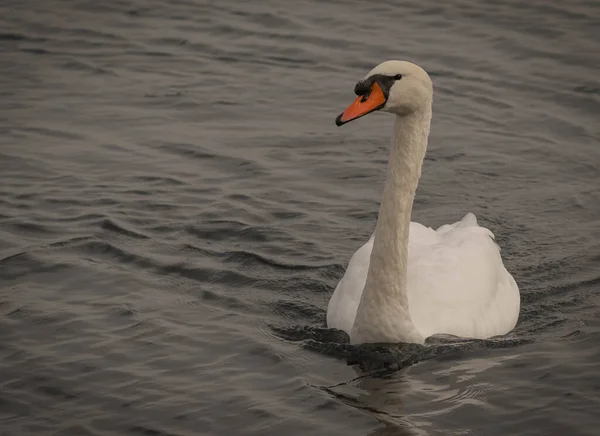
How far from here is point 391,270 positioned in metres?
9.16

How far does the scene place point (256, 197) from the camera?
1244cm

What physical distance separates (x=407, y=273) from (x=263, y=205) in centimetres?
278

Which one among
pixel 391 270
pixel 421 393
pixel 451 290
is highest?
pixel 391 270

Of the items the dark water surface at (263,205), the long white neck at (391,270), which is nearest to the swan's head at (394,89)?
the long white neck at (391,270)

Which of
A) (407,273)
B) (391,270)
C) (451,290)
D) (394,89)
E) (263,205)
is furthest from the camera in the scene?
(263,205)

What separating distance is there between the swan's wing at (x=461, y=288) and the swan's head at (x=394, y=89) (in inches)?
60.3

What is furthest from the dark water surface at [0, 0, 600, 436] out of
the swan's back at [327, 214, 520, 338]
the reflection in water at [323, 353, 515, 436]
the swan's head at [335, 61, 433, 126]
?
the swan's head at [335, 61, 433, 126]

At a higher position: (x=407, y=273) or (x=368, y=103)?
(x=368, y=103)

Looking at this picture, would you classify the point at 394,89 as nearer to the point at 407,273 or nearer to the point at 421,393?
the point at 407,273

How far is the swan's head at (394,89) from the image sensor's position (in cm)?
868

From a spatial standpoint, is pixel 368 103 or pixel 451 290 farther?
pixel 451 290

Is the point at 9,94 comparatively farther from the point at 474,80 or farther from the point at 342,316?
the point at 342,316

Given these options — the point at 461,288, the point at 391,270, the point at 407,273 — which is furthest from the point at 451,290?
the point at 391,270

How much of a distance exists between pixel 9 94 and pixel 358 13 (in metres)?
5.86
